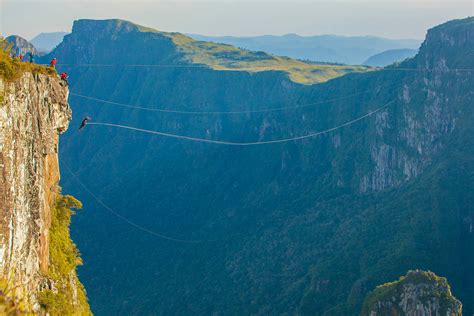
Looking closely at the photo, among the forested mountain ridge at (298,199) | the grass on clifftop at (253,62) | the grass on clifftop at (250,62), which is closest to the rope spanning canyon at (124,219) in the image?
the forested mountain ridge at (298,199)

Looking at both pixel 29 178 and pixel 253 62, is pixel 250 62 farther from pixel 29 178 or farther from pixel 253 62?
pixel 29 178

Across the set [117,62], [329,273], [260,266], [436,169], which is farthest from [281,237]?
[117,62]

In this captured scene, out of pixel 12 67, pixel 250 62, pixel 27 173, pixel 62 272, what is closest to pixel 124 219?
pixel 250 62

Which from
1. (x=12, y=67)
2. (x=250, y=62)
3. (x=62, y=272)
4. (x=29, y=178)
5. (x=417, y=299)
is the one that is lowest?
(x=417, y=299)

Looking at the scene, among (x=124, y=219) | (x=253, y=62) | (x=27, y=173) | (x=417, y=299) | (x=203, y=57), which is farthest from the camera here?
(x=203, y=57)

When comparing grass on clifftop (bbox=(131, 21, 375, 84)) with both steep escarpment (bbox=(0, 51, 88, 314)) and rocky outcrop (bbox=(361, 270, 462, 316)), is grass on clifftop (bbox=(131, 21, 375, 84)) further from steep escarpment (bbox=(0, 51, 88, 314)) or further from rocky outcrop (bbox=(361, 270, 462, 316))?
steep escarpment (bbox=(0, 51, 88, 314))

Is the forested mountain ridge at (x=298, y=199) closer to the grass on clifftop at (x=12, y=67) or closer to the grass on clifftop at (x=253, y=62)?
the grass on clifftop at (x=253, y=62)
